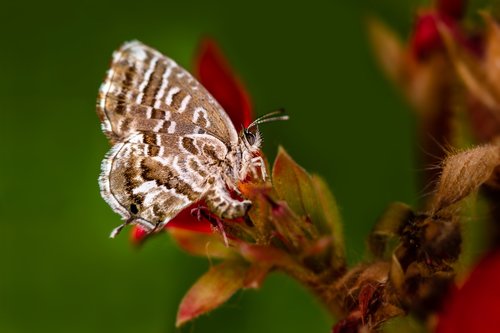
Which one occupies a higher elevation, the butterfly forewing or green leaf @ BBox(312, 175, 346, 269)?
the butterfly forewing

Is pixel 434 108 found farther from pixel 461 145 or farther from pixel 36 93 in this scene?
pixel 36 93

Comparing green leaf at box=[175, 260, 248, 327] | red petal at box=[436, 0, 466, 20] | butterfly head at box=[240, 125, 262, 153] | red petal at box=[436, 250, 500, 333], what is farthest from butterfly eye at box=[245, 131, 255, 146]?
red petal at box=[436, 0, 466, 20]

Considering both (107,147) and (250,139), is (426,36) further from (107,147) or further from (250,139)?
(107,147)

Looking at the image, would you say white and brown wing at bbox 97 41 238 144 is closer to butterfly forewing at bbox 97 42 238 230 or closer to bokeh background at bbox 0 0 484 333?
butterfly forewing at bbox 97 42 238 230

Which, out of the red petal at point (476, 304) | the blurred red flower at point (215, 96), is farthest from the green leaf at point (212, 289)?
the red petal at point (476, 304)

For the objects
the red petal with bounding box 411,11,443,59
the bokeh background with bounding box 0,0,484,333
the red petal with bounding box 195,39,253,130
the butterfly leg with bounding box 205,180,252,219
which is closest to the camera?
the butterfly leg with bounding box 205,180,252,219

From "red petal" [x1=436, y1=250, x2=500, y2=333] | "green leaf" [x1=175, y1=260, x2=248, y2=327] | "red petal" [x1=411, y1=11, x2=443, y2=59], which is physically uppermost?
"red petal" [x1=411, y1=11, x2=443, y2=59]

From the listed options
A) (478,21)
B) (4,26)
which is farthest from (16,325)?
(478,21)

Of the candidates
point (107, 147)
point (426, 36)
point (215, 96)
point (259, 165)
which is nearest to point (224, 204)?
point (259, 165)
